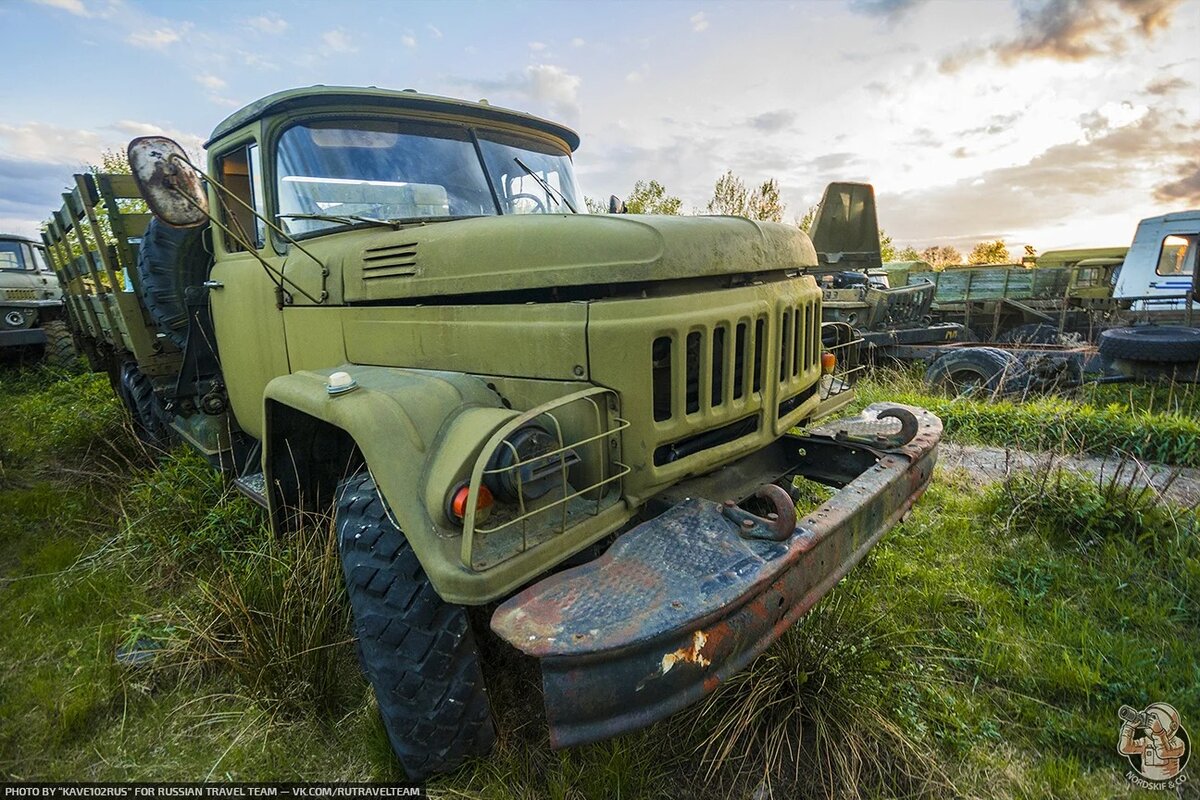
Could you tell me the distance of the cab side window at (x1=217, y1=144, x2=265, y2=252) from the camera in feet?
9.77

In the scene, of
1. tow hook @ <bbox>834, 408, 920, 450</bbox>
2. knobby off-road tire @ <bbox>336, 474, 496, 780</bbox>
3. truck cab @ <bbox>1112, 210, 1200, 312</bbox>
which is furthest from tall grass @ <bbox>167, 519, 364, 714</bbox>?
truck cab @ <bbox>1112, 210, 1200, 312</bbox>

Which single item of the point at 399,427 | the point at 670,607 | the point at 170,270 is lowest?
the point at 670,607

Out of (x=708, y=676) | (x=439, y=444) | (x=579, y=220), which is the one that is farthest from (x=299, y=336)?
(x=708, y=676)

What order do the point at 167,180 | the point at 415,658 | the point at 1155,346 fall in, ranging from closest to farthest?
the point at 415,658 → the point at 167,180 → the point at 1155,346

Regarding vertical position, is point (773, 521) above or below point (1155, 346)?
above

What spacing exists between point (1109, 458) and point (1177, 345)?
6.31ft

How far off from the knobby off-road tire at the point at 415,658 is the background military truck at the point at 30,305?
9213 mm

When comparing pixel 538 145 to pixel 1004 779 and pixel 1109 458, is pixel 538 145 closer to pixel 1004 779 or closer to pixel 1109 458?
pixel 1004 779

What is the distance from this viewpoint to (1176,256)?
9742 millimetres

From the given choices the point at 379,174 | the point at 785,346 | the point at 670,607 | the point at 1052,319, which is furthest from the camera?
the point at 1052,319

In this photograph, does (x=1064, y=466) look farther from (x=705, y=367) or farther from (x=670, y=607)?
(x=670, y=607)

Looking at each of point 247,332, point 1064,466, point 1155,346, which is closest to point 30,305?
point 247,332

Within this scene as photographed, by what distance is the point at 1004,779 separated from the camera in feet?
6.68

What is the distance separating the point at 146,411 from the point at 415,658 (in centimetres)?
471
